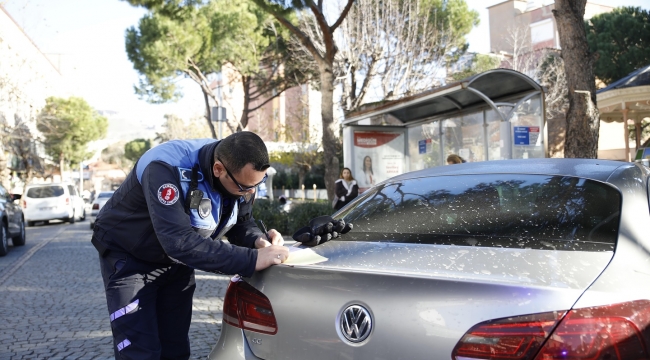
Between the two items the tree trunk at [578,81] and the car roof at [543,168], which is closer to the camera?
the car roof at [543,168]

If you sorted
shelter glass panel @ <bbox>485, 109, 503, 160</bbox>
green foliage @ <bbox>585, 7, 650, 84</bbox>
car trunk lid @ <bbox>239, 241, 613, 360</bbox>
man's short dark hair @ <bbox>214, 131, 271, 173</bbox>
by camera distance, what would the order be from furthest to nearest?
green foliage @ <bbox>585, 7, 650, 84</bbox> < shelter glass panel @ <bbox>485, 109, 503, 160</bbox> < man's short dark hair @ <bbox>214, 131, 271, 173</bbox> < car trunk lid @ <bbox>239, 241, 613, 360</bbox>

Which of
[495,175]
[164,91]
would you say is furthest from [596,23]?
[495,175]

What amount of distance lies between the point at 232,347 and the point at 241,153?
2.51ft

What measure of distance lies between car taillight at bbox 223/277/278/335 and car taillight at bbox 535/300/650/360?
1007 millimetres

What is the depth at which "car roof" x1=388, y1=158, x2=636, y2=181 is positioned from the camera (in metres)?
2.81

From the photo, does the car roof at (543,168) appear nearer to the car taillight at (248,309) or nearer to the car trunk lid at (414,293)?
the car trunk lid at (414,293)

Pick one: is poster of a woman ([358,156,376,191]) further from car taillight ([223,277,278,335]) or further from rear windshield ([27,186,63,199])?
rear windshield ([27,186,63,199])

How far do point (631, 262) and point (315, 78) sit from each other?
26383 millimetres


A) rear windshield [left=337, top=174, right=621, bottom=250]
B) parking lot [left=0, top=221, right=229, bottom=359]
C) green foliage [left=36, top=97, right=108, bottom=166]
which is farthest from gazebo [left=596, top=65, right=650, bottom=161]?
green foliage [left=36, top=97, right=108, bottom=166]

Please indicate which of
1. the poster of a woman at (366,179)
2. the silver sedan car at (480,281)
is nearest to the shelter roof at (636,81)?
the poster of a woman at (366,179)

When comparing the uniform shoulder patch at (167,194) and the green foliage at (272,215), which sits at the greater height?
the uniform shoulder patch at (167,194)

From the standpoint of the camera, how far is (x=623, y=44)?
32781mm

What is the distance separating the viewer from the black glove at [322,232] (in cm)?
275

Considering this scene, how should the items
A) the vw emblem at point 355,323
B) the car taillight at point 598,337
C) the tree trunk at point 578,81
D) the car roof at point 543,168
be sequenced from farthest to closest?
the tree trunk at point 578,81
the car roof at point 543,168
the vw emblem at point 355,323
the car taillight at point 598,337
